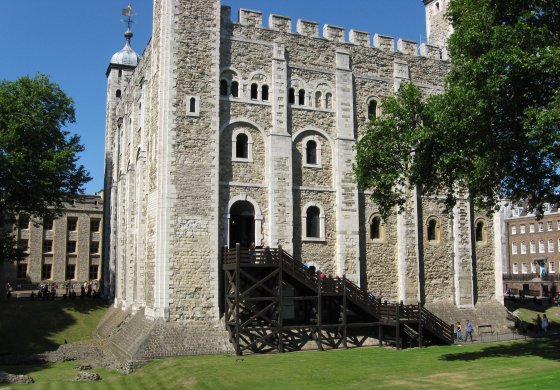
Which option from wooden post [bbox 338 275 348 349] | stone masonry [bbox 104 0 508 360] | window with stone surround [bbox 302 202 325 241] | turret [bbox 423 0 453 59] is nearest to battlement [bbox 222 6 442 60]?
stone masonry [bbox 104 0 508 360]

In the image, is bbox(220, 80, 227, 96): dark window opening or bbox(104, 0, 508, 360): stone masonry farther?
bbox(220, 80, 227, 96): dark window opening

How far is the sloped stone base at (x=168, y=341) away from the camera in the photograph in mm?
23594

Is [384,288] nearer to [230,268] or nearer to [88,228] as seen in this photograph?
[230,268]

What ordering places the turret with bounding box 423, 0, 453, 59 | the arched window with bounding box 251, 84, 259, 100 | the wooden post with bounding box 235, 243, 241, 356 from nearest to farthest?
the wooden post with bounding box 235, 243, 241, 356
the arched window with bounding box 251, 84, 259, 100
the turret with bounding box 423, 0, 453, 59

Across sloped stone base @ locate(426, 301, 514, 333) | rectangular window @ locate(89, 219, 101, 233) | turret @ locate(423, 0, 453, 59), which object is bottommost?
sloped stone base @ locate(426, 301, 514, 333)

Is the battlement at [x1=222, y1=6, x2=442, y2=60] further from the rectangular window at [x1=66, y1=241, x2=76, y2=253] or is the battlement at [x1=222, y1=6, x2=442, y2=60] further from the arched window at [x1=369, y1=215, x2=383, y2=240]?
the rectangular window at [x1=66, y1=241, x2=76, y2=253]

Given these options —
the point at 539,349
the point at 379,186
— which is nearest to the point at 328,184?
the point at 379,186

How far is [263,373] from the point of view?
19812mm

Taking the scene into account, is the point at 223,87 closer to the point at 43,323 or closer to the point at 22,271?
the point at 43,323

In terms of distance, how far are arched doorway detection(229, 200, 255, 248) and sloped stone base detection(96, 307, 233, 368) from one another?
14.4ft

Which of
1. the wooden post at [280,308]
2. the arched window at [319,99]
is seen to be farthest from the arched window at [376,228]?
the wooden post at [280,308]

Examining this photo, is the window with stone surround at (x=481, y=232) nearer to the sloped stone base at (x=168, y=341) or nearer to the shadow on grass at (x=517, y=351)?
the shadow on grass at (x=517, y=351)

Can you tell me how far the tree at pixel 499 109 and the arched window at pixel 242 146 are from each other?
8500mm

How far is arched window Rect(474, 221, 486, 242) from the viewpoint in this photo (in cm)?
3473
